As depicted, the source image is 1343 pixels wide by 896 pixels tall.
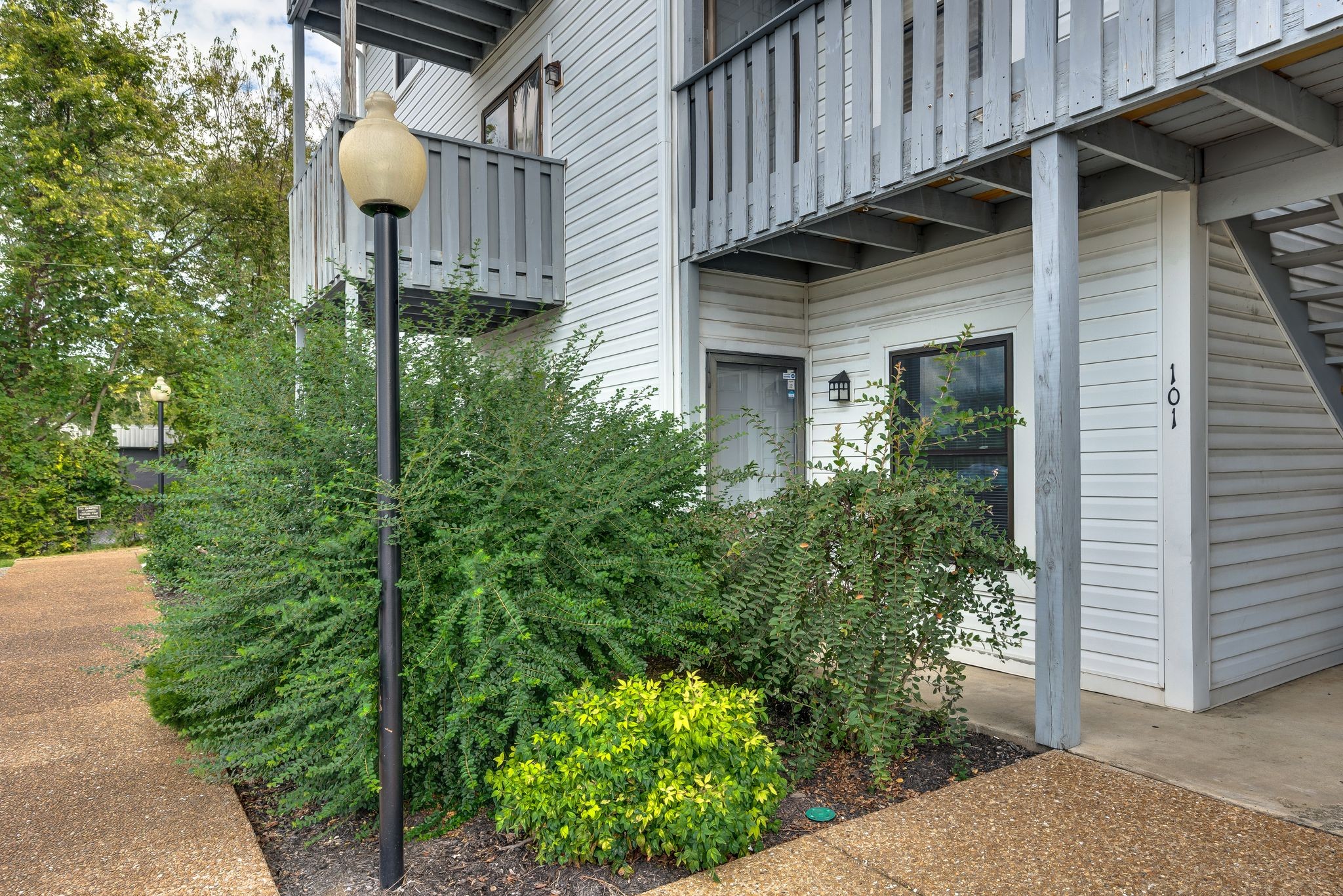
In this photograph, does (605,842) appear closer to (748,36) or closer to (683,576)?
(683,576)

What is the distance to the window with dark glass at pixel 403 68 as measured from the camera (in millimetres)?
10789

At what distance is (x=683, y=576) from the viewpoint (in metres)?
3.38

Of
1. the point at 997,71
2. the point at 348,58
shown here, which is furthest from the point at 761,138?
the point at 348,58

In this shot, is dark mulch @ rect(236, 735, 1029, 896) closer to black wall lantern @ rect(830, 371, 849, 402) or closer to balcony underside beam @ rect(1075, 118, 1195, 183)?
balcony underside beam @ rect(1075, 118, 1195, 183)

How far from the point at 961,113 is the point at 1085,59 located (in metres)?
0.62

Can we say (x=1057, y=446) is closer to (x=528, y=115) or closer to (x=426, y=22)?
(x=528, y=115)

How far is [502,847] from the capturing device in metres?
2.72

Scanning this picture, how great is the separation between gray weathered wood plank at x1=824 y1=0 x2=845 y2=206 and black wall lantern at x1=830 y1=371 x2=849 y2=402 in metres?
1.70

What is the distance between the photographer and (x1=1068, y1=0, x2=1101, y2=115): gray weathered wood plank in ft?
10.6

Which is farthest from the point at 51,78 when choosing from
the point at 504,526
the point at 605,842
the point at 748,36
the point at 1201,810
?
the point at 1201,810

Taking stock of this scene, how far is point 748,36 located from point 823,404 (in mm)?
2649

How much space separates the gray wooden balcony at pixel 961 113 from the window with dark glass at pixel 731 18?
1.86ft

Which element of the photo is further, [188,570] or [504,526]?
[188,570]

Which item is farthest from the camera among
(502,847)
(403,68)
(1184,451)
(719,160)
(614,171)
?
(403,68)
